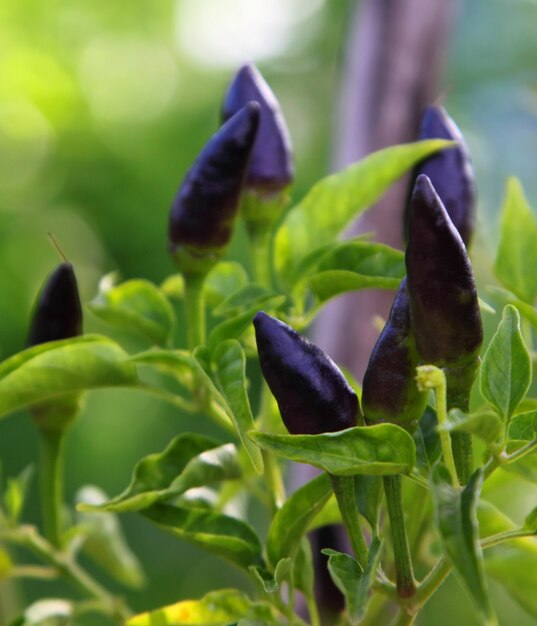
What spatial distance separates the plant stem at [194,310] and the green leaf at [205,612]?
175mm

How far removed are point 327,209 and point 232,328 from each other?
0.61 feet

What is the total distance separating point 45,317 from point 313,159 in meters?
3.61

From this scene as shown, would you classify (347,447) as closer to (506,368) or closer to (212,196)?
(506,368)

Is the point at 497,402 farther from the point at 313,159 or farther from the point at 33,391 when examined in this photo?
the point at 313,159

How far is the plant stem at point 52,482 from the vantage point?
766 millimetres

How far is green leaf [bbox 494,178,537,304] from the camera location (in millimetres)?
730

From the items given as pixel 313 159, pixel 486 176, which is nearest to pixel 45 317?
pixel 486 176

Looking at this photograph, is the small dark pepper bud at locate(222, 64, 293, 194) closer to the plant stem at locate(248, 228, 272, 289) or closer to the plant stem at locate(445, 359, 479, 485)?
the plant stem at locate(248, 228, 272, 289)

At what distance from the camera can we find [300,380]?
534mm

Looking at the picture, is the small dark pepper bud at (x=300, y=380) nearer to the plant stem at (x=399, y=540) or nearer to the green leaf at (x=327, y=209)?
the plant stem at (x=399, y=540)

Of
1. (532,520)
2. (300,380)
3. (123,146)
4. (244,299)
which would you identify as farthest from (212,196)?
(123,146)

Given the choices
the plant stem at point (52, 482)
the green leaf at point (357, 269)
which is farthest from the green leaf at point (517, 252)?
the plant stem at point (52, 482)

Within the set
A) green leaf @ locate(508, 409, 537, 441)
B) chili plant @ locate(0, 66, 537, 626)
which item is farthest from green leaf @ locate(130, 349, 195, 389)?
green leaf @ locate(508, 409, 537, 441)

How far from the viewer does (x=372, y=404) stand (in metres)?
0.54
